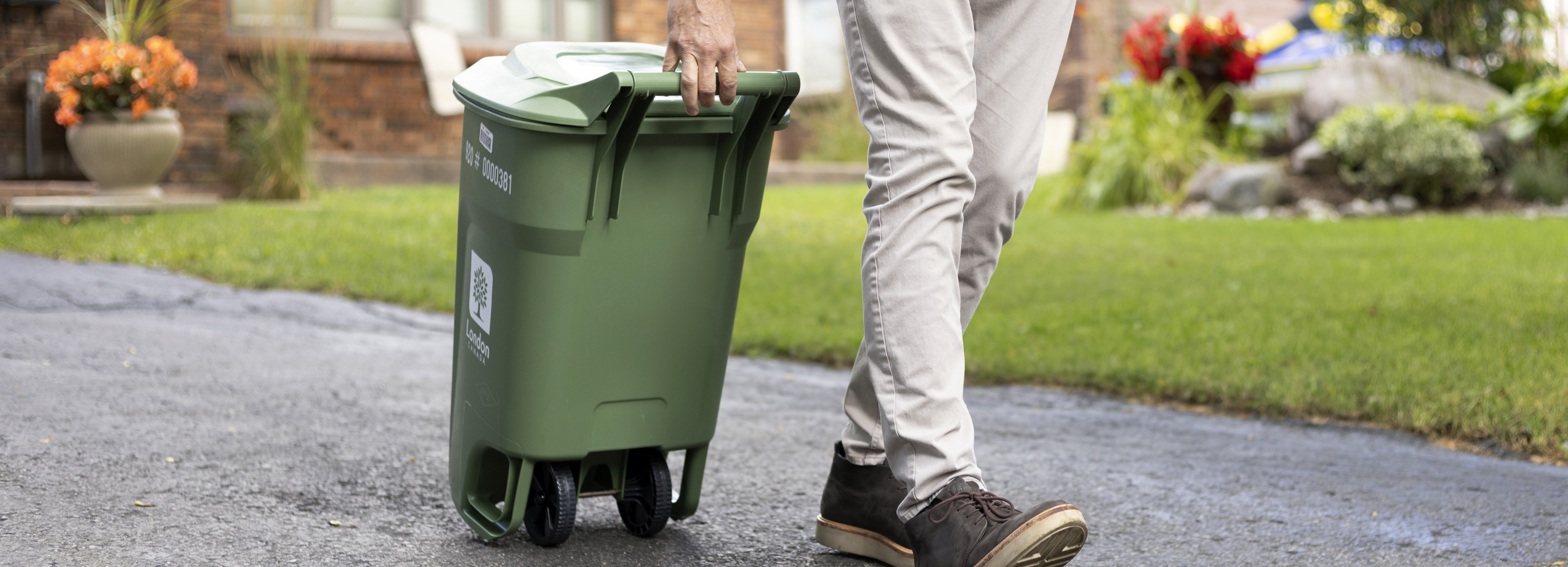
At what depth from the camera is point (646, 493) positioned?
6.45ft

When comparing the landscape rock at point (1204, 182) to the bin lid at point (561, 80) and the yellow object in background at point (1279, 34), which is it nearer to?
the yellow object in background at point (1279, 34)

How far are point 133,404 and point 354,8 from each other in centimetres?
849

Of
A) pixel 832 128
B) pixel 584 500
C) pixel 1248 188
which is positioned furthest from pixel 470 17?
pixel 584 500

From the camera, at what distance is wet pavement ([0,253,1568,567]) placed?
6.26 feet

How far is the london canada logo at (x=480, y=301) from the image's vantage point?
181cm

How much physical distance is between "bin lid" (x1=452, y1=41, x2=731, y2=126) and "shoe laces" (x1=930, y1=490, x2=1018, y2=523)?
25.5 inches

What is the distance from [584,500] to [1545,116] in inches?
317

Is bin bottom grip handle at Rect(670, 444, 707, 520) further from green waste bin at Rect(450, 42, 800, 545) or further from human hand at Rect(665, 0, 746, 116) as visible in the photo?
human hand at Rect(665, 0, 746, 116)

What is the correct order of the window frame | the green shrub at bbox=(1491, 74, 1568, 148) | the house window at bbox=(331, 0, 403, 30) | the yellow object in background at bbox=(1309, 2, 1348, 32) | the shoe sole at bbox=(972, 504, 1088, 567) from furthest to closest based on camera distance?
the yellow object in background at bbox=(1309, 2, 1348, 32)
the house window at bbox=(331, 0, 403, 30)
the window frame
the green shrub at bbox=(1491, 74, 1568, 148)
the shoe sole at bbox=(972, 504, 1088, 567)

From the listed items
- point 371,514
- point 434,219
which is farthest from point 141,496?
point 434,219

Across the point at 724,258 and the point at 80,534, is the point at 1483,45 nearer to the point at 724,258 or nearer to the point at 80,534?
the point at 724,258

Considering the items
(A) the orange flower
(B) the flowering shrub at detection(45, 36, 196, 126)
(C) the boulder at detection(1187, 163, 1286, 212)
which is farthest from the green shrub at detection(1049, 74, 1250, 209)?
(A) the orange flower

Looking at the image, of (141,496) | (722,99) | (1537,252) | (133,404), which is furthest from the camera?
(1537,252)

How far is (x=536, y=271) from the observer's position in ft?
5.66
